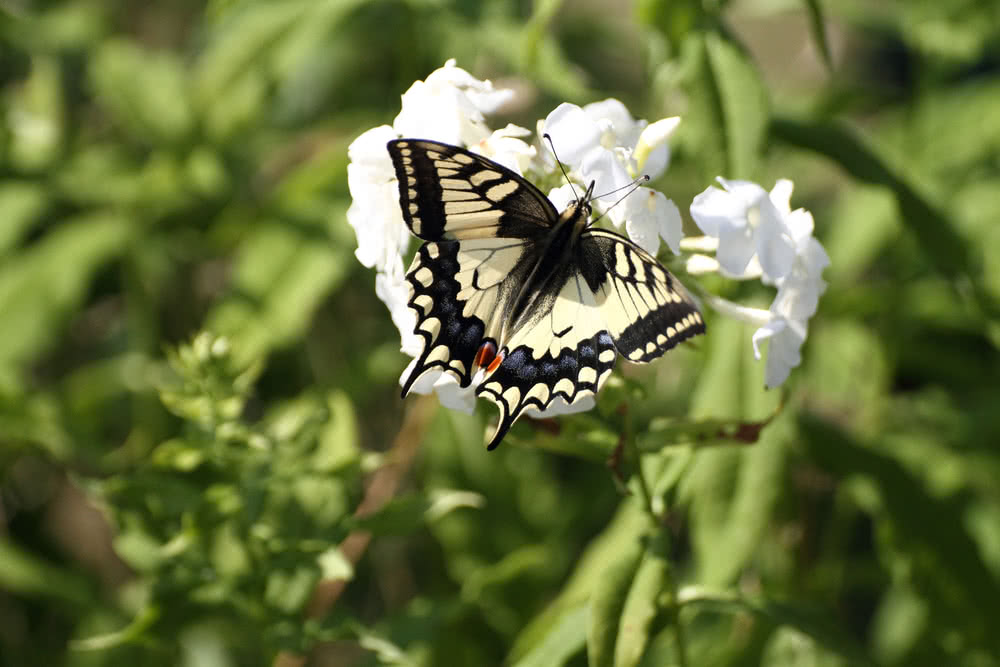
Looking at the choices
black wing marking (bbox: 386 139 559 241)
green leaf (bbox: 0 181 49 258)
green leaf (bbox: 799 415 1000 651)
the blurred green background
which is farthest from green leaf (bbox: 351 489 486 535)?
green leaf (bbox: 0 181 49 258)

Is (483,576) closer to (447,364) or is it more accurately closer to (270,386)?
(447,364)

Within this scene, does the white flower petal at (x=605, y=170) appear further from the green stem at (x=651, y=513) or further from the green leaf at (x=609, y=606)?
the green leaf at (x=609, y=606)

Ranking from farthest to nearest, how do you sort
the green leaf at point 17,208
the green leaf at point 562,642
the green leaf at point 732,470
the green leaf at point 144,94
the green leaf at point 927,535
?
the green leaf at point 144,94 < the green leaf at point 17,208 < the green leaf at point 927,535 < the green leaf at point 732,470 < the green leaf at point 562,642

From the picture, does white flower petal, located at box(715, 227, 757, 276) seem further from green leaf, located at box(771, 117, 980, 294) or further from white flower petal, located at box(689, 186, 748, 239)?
green leaf, located at box(771, 117, 980, 294)

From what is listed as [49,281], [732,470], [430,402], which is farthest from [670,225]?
[49,281]

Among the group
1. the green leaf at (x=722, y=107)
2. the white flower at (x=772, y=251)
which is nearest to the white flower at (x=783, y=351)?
the white flower at (x=772, y=251)

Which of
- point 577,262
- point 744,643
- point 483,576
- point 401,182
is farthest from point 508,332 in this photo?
point 744,643

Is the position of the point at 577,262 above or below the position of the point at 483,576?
above
